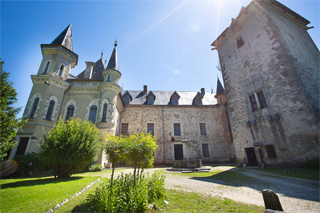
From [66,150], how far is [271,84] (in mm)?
16049

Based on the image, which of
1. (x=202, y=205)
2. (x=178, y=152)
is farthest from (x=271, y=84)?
(x=178, y=152)

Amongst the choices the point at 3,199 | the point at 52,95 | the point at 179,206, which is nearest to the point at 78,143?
the point at 3,199

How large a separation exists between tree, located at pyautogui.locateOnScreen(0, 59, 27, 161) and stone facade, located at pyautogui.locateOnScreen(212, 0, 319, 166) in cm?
1722

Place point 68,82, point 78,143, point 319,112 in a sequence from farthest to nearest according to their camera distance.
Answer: point 68,82, point 319,112, point 78,143

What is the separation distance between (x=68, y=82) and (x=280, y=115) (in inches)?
816

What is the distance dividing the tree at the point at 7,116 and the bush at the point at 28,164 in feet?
4.41

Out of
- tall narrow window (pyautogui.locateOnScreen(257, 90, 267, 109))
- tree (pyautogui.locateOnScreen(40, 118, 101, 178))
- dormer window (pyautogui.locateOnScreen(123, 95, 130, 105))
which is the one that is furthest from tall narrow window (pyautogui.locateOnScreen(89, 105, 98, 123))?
tall narrow window (pyautogui.locateOnScreen(257, 90, 267, 109))

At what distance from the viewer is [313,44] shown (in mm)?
15570

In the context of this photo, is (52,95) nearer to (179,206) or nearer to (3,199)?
(3,199)

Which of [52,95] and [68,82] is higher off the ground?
[68,82]

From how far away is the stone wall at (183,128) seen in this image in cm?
1852

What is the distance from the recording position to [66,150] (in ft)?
24.7

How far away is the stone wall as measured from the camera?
60.7 feet

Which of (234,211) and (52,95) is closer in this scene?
(234,211)
